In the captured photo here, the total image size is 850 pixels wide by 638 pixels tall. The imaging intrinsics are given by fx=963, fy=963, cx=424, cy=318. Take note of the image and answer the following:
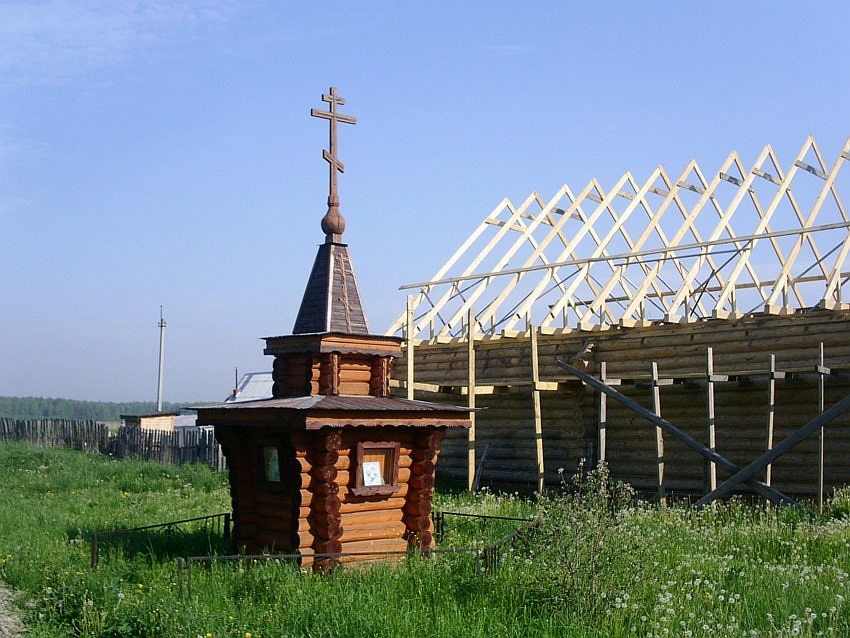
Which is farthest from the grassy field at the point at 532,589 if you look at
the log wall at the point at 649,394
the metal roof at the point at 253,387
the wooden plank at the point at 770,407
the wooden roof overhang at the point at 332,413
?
the metal roof at the point at 253,387

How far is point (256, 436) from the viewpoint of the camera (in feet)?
43.0

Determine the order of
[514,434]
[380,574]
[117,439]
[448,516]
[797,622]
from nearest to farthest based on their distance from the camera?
A: [797,622], [380,574], [448,516], [514,434], [117,439]

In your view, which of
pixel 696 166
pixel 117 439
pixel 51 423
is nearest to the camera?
pixel 696 166

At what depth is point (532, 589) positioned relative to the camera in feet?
34.7

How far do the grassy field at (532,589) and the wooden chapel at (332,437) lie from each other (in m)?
0.90

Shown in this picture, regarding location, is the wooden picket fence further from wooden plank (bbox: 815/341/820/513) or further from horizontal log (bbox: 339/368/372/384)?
wooden plank (bbox: 815/341/820/513)

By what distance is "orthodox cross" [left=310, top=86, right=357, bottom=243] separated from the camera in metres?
14.0

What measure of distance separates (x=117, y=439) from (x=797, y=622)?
28.1m

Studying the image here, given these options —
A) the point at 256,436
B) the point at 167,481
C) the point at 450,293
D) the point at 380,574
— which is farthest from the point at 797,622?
the point at 167,481

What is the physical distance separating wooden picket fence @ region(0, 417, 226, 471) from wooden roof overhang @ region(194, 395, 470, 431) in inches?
611

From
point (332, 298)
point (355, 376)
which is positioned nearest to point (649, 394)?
point (355, 376)

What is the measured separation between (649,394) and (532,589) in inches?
424

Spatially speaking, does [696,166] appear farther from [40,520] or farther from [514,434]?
[40,520]

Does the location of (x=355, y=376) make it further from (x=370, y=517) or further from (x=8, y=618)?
(x=8, y=618)
